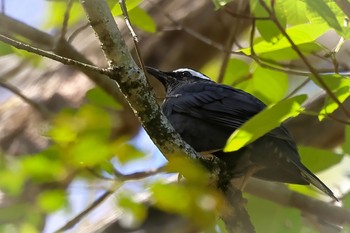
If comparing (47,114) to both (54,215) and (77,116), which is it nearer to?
(77,116)

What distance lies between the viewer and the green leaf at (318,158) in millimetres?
3795

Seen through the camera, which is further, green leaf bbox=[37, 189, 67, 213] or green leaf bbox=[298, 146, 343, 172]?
green leaf bbox=[298, 146, 343, 172]

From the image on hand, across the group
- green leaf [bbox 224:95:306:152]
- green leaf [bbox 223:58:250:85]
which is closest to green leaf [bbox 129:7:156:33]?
green leaf [bbox 223:58:250:85]

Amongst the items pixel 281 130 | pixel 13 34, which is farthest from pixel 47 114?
pixel 281 130

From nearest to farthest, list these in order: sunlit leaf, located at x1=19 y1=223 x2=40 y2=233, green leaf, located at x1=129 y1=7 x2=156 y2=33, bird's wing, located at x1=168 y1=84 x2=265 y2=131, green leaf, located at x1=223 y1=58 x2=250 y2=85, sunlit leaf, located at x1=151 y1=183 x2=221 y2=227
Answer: sunlit leaf, located at x1=151 y1=183 x2=221 y2=227
sunlit leaf, located at x1=19 y1=223 x2=40 y2=233
green leaf, located at x1=129 y1=7 x2=156 y2=33
bird's wing, located at x1=168 y1=84 x2=265 y2=131
green leaf, located at x1=223 y1=58 x2=250 y2=85

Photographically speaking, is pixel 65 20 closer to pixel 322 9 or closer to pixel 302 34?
pixel 302 34

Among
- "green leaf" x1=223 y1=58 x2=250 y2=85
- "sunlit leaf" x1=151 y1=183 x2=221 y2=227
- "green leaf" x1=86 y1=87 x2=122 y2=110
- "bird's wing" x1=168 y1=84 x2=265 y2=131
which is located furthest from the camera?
"green leaf" x1=223 y1=58 x2=250 y2=85

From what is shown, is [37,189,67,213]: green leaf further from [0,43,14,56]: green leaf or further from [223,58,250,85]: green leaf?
[223,58,250,85]: green leaf

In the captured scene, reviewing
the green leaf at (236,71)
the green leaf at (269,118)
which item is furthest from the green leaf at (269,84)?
the green leaf at (269,118)

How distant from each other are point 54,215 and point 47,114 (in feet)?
6.65

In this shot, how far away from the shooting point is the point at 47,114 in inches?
193

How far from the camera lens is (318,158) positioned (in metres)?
3.86

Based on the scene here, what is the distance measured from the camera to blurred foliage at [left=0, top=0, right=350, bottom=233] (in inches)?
102

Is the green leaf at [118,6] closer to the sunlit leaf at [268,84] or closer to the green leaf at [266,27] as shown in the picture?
the green leaf at [266,27]
